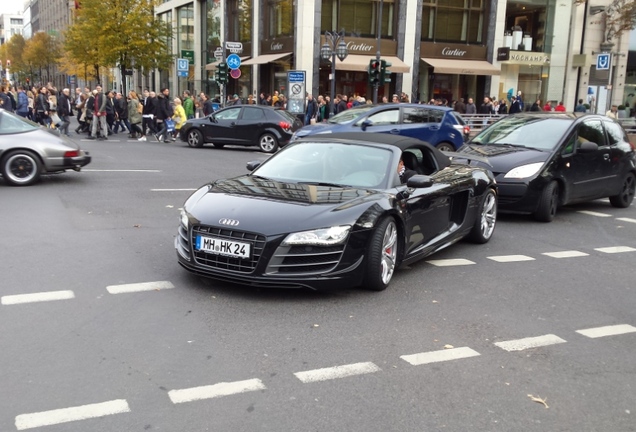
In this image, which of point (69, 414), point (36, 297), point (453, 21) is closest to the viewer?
point (69, 414)

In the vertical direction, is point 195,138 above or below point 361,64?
below

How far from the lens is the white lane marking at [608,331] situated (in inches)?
215

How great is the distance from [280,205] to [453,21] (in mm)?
36585

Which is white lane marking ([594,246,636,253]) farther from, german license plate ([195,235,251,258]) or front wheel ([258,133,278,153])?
front wheel ([258,133,278,153])

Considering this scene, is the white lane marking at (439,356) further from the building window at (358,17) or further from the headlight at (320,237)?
the building window at (358,17)

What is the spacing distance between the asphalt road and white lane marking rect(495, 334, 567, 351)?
0.07ft

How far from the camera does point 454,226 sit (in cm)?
789

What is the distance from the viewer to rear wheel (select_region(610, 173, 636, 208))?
493 inches

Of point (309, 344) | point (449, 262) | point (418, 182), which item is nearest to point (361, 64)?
point (449, 262)

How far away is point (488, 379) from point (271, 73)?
36619mm

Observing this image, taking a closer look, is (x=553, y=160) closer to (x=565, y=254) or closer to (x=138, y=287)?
(x=565, y=254)

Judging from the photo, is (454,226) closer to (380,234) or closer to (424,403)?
(380,234)

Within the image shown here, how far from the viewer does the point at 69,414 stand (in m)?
3.70

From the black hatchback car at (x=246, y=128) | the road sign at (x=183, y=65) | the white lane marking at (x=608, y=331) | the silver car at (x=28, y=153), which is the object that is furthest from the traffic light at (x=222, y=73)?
the white lane marking at (x=608, y=331)
